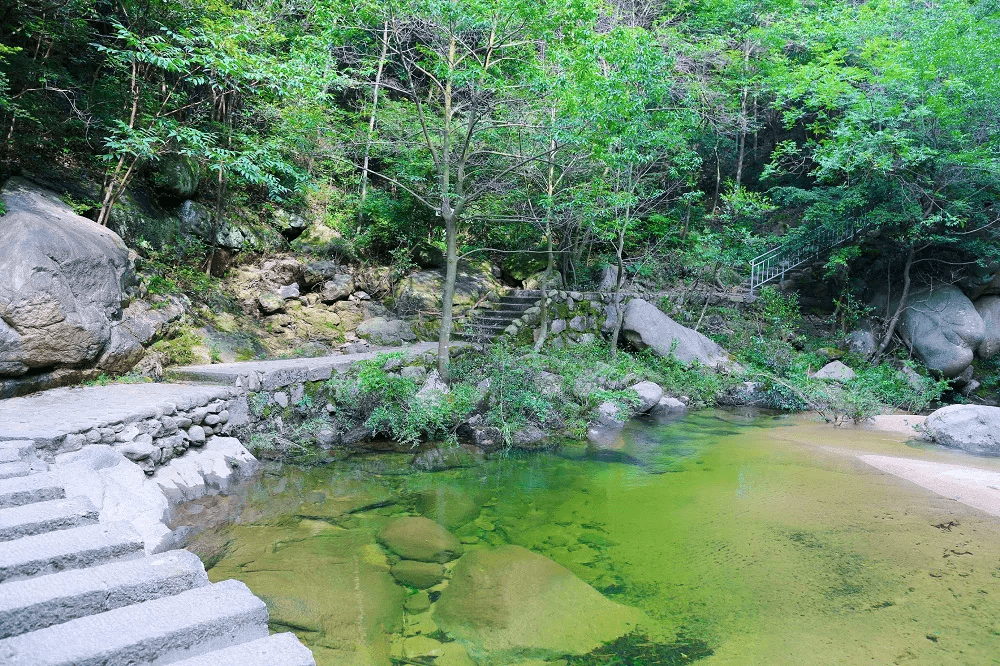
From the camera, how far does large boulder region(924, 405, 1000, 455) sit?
815cm

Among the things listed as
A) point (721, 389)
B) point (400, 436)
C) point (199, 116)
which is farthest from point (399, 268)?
point (721, 389)

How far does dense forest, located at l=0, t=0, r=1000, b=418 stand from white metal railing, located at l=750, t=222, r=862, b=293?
23 cm

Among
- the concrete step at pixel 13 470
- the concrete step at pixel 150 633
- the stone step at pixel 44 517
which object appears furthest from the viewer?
the concrete step at pixel 13 470

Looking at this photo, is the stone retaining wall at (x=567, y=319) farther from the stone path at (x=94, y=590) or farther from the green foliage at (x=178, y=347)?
the stone path at (x=94, y=590)

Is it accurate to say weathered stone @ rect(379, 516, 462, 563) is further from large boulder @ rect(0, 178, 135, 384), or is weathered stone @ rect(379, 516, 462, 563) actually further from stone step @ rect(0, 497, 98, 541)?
large boulder @ rect(0, 178, 135, 384)

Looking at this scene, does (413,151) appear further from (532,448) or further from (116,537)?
(116,537)

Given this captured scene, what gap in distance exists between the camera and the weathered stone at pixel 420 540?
4398mm

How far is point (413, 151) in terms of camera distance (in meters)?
9.62

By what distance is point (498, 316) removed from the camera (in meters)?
12.3

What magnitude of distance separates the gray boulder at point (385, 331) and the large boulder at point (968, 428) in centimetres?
926

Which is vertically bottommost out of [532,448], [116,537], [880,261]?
[532,448]

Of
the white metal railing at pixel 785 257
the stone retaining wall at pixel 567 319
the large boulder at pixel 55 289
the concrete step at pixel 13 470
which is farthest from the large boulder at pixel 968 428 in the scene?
the large boulder at pixel 55 289

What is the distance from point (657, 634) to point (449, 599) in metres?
1.40

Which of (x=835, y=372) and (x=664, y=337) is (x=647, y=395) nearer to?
(x=664, y=337)
